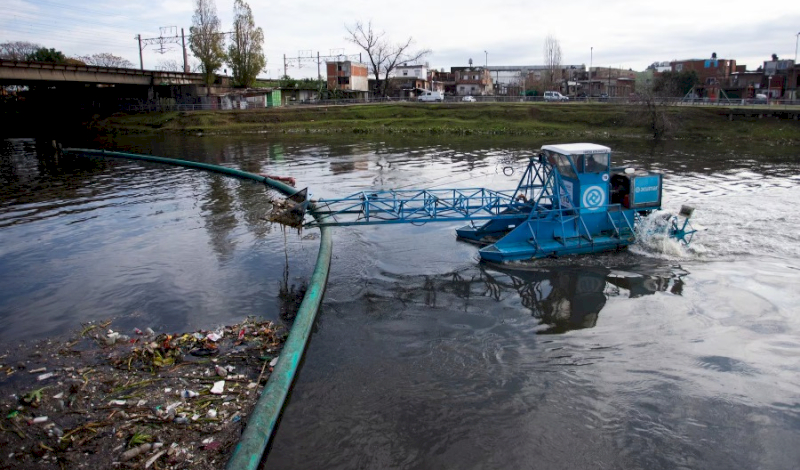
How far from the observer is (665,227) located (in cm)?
1739

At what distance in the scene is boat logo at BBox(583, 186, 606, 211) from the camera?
1680cm

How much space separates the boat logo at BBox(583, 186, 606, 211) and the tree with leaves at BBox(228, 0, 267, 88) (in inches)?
3086

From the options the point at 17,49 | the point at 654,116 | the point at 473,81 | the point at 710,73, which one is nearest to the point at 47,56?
the point at 17,49

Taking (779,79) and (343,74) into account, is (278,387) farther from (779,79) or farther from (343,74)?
(343,74)

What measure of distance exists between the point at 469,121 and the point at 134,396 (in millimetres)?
60028

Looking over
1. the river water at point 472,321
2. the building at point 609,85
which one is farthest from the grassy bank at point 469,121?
the building at point 609,85

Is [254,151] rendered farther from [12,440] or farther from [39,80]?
[12,440]

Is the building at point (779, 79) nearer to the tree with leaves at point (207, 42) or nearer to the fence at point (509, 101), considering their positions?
the fence at point (509, 101)

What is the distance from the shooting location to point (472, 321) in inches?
512

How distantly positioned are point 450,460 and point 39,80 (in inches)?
2772

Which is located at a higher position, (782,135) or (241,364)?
(782,135)

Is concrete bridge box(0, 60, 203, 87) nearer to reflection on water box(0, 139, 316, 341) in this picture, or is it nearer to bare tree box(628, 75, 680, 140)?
reflection on water box(0, 139, 316, 341)

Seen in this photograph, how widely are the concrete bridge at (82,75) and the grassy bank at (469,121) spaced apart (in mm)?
5759

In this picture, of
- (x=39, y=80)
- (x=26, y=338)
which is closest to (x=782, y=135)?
(x=26, y=338)
